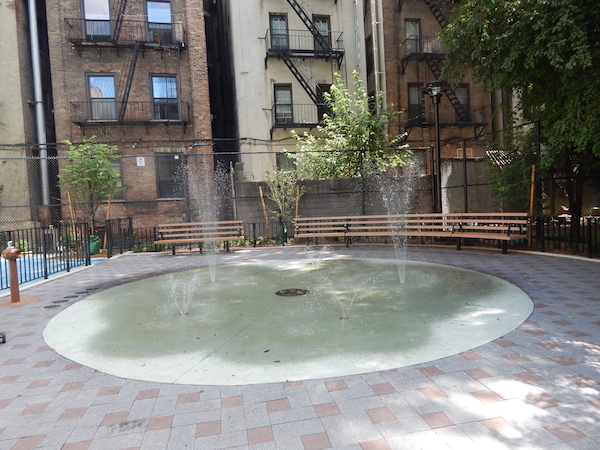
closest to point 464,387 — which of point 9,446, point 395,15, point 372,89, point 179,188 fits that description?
point 9,446

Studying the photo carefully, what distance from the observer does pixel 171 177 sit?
18.8m

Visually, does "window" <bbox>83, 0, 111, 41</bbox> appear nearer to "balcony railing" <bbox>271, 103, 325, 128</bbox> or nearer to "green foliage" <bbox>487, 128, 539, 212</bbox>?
"balcony railing" <bbox>271, 103, 325, 128</bbox>

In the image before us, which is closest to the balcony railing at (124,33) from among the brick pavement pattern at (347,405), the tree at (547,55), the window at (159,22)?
the window at (159,22)

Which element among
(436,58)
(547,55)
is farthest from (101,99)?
(547,55)

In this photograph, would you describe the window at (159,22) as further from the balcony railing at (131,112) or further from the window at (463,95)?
the window at (463,95)

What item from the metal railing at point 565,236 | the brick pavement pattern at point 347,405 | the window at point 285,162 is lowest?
the brick pavement pattern at point 347,405

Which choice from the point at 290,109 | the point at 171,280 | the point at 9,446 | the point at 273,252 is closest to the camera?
the point at 9,446

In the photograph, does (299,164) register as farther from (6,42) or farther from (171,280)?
(6,42)

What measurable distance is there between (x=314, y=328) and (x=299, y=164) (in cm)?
1249

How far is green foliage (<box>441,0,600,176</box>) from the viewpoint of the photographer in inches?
293

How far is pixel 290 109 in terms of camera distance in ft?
67.2

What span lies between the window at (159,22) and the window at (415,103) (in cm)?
1268

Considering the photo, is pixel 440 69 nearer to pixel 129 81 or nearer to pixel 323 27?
pixel 323 27

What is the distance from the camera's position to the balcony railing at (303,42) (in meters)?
19.8
